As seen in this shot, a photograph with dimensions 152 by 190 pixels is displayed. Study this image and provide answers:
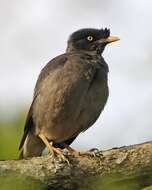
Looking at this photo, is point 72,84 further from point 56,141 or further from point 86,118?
point 56,141

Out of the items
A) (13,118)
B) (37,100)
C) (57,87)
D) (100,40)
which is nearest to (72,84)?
(57,87)

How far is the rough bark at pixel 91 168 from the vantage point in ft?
12.3

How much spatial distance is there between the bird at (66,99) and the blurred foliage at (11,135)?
3179 mm

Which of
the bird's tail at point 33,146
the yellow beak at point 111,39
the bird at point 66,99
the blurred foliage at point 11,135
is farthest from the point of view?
the yellow beak at point 111,39

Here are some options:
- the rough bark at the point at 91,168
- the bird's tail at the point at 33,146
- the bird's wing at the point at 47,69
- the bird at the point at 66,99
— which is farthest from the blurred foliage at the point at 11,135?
the bird's tail at the point at 33,146

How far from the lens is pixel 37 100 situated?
6.22 m

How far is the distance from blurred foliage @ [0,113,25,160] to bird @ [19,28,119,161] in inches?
125

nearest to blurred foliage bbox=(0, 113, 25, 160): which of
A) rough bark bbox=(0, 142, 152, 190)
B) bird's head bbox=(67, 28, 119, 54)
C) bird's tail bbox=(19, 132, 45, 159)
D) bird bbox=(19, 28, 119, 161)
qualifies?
rough bark bbox=(0, 142, 152, 190)

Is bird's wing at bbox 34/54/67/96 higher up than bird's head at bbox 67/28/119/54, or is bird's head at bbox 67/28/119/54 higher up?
bird's head at bbox 67/28/119/54

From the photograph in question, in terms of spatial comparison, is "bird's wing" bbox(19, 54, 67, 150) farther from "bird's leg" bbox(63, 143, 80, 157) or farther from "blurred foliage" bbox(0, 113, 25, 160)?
"blurred foliage" bbox(0, 113, 25, 160)

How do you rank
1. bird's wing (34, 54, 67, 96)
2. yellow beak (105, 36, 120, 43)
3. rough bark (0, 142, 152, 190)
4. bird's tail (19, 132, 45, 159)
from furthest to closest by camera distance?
yellow beak (105, 36, 120, 43), bird's tail (19, 132, 45, 159), bird's wing (34, 54, 67, 96), rough bark (0, 142, 152, 190)

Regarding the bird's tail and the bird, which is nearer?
the bird

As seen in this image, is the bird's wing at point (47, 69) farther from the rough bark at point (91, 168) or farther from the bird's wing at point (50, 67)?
the rough bark at point (91, 168)

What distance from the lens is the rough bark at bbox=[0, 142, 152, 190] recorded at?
3.74 metres
